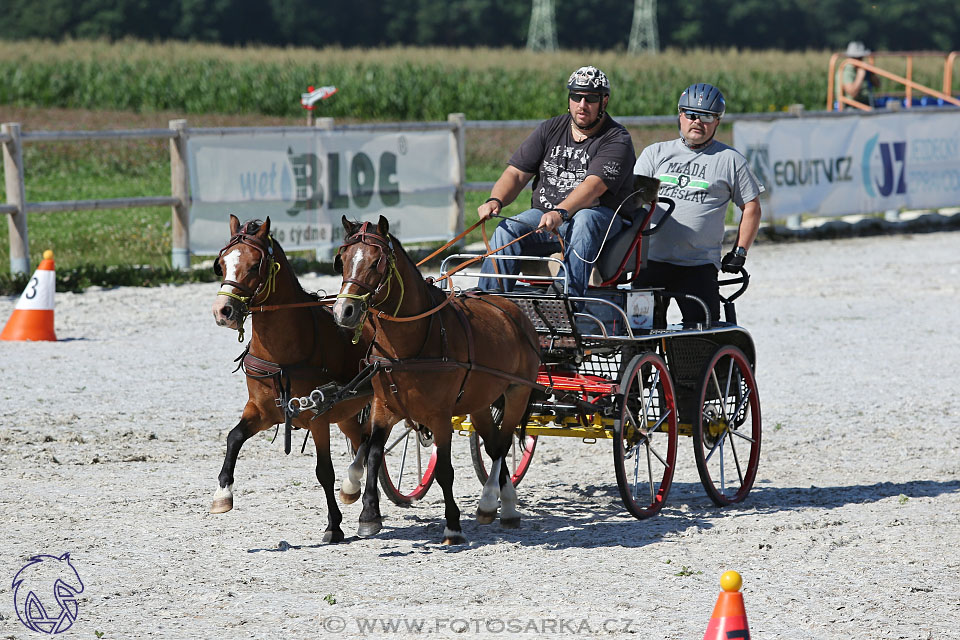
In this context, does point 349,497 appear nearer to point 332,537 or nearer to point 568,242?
point 332,537

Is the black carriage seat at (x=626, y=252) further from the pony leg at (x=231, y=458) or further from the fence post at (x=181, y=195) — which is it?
the fence post at (x=181, y=195)

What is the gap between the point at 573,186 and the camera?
6.88m

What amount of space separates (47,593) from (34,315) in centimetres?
628

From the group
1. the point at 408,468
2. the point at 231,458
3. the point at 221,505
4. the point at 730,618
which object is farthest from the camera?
the point at 408,468

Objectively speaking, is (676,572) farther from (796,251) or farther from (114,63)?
(114,63)

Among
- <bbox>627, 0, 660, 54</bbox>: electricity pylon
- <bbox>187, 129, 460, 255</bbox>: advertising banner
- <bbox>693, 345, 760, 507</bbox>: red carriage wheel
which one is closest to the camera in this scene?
<bbox>693, 345, 760, 507</bbox>: red carriage wheel

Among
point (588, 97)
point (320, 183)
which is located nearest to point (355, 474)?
point (588, 97)

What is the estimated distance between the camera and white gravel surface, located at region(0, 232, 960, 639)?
5074 millimetres

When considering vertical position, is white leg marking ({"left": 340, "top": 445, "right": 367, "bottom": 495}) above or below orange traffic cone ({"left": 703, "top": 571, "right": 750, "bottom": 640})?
below

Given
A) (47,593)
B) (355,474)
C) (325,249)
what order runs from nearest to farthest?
1. (47,593)
2. (355,474)
3. (325,249)

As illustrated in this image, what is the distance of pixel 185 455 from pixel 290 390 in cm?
228

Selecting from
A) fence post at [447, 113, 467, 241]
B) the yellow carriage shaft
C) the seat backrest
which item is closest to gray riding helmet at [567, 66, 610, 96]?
the seat backrest

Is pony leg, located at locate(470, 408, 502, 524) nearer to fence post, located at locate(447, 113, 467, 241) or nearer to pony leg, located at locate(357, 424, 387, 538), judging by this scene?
pony leg, located at locate(357, 424, 387, 538)

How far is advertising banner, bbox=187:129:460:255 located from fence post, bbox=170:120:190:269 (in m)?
0.07
